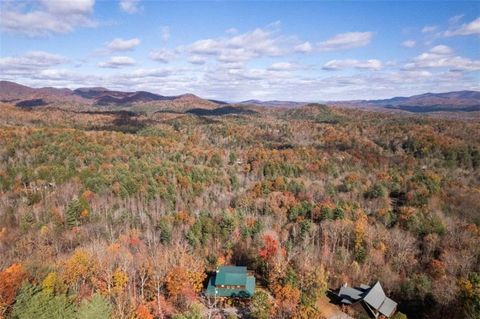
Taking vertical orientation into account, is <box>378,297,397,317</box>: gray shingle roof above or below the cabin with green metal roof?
below

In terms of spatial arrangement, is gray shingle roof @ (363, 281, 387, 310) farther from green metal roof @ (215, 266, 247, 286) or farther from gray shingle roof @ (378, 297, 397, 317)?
green metal roof @ (215, 266, 247, 286)

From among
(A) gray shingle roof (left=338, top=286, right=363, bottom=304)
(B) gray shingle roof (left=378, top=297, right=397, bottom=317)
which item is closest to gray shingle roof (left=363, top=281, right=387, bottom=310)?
(B) gray shingle roof (left=378, top=297, right=397, bottom=317)

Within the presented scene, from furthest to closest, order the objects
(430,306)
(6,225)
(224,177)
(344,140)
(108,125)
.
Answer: (108,125) → (344,140) → (224,177) → (6,225) → (430,306)

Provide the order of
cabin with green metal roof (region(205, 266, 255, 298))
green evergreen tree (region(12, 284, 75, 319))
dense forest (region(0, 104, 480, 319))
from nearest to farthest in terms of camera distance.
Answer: green evergreen tree (region(12, 284, 75, 319)) → dense forest (region(0, 104, 480, 319)) → cabin with green metal roof (region(205, 266, 255, 298))

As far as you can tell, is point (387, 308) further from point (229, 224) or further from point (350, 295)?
point (229, 224)

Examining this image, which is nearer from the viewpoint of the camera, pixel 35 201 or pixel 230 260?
pixel 230 260

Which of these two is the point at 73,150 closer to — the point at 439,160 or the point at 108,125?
the point at 108,125

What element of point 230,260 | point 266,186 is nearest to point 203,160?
point 266,186

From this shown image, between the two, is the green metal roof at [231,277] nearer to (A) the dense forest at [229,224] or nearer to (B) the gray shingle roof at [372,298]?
(A) the dense forest at [229,224]

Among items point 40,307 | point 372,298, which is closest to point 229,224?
point 372,298
